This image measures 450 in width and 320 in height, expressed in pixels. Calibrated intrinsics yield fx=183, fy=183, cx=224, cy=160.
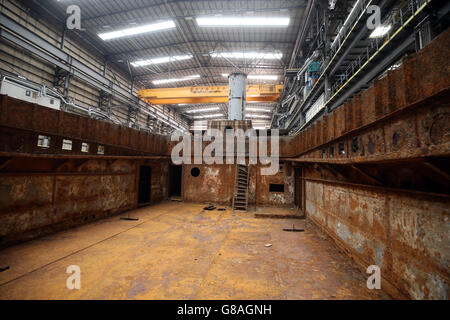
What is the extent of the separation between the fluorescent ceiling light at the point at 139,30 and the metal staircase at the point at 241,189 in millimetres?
9600

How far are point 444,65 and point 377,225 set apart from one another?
7.45ft

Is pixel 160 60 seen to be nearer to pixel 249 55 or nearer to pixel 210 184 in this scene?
pixel 249 55

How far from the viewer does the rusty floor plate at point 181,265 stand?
8.34 ft

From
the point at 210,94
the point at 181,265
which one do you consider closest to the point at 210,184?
the point at 181,265

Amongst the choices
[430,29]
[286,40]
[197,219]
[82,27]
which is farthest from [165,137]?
[286,40]

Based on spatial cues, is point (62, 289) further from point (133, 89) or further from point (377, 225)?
point (133, 89)

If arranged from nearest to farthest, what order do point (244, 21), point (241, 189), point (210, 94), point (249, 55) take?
point (241, 189), point (244, 21), point (249, 55), point (210, 94)

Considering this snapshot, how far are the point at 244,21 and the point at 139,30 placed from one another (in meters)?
6.39

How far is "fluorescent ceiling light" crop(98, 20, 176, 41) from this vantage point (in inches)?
433

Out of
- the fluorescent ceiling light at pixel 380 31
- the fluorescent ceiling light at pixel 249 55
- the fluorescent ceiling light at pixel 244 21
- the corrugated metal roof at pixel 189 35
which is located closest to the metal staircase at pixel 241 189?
the fluorescent ceiling light at pixel 380 31

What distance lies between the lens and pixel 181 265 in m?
3.31

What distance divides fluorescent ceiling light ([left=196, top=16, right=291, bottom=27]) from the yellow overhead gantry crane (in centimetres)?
384

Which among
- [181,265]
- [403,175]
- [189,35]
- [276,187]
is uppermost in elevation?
[189,35]

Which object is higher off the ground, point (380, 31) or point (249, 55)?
point (249, 55)
